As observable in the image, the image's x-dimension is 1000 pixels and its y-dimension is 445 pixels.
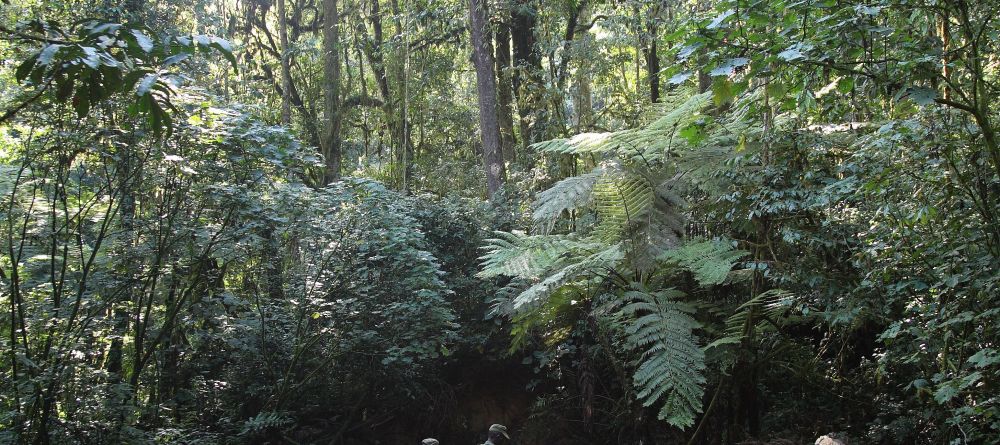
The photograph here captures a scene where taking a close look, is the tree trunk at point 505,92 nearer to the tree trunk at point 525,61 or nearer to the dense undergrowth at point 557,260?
the tree trunk at point 525,61

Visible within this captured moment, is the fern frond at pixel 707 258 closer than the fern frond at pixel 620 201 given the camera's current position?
Yes

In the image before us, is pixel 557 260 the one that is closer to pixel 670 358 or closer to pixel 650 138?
pixel 650 138

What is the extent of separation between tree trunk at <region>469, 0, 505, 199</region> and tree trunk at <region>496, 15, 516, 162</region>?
3.18 ft

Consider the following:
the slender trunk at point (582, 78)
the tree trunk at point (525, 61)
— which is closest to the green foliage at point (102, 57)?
the slender trunk at point (582, 78)

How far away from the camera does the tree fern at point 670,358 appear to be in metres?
3.40

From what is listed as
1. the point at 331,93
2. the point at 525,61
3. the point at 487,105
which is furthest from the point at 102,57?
the point at 331,93

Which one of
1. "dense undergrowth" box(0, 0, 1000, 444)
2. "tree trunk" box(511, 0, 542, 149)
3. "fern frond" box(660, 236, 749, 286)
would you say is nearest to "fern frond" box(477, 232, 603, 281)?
"dense undergrowth" box(0, 0, 1000, 444)

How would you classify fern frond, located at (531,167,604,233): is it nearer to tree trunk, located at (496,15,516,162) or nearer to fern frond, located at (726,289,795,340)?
fern frond, located at (726,289,795,340)

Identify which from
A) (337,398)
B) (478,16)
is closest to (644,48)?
(478,16)

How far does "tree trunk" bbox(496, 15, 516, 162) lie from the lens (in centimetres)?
957

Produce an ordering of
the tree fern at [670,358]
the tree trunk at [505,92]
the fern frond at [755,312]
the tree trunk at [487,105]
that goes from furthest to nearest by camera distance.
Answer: the tree trunk at [505,92]
the tree trunk at [487,105]
the fern frond at [755,312]
the tree fern at [670,358]

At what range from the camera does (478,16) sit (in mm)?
8406

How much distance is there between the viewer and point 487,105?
326 inches

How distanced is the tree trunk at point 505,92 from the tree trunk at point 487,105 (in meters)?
0.97
